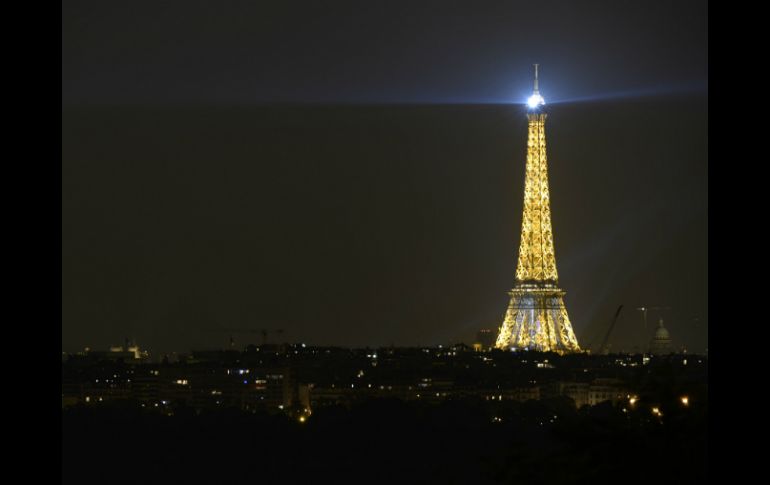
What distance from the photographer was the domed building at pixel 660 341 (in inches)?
3260

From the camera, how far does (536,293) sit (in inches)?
2916

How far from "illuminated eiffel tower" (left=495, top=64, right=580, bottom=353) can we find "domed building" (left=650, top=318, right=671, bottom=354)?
29.9 feet

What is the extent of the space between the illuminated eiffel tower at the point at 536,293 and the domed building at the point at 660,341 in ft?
29.9

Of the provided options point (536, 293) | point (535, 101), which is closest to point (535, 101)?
point (535, 101)

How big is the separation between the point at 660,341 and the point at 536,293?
12.6 meters

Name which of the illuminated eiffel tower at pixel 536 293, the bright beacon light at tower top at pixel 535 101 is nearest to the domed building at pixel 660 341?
the illuminated eiffel tower at pixel 536 293

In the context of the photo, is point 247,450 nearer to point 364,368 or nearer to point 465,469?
point 465,469

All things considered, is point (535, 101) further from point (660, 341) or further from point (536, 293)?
point (660, 341)

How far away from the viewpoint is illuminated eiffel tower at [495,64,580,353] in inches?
2911
